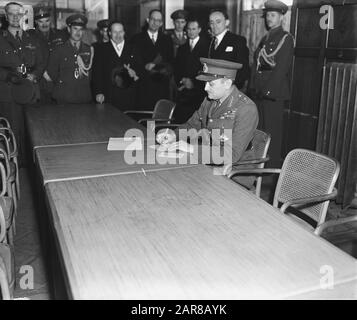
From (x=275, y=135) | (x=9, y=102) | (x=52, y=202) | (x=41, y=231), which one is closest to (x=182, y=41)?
(x=275, y=135)

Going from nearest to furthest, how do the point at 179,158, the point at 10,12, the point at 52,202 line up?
the point at 52,202, the point at 179,158, the point at 10,12

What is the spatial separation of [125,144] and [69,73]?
7.71 ft

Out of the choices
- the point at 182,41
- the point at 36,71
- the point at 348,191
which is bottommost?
the point at 348,191

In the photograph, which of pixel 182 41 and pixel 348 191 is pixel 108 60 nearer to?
pixel 182 41

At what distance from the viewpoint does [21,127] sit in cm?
508

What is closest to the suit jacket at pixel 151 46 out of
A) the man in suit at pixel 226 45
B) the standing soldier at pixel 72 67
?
the standing soldier at pixel 72 67

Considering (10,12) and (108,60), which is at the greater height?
(10,12)

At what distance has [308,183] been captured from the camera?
2318mm

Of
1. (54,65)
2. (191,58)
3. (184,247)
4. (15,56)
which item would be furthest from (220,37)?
(184,247)

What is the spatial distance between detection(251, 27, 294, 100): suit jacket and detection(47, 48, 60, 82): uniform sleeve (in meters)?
2.24

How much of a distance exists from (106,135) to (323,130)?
6.86ft

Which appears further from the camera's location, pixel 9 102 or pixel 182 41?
pixel 182 41

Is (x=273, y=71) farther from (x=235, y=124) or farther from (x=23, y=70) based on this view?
(x=23, y=70)

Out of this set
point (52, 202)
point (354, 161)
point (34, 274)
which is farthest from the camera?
point (354, 161)
